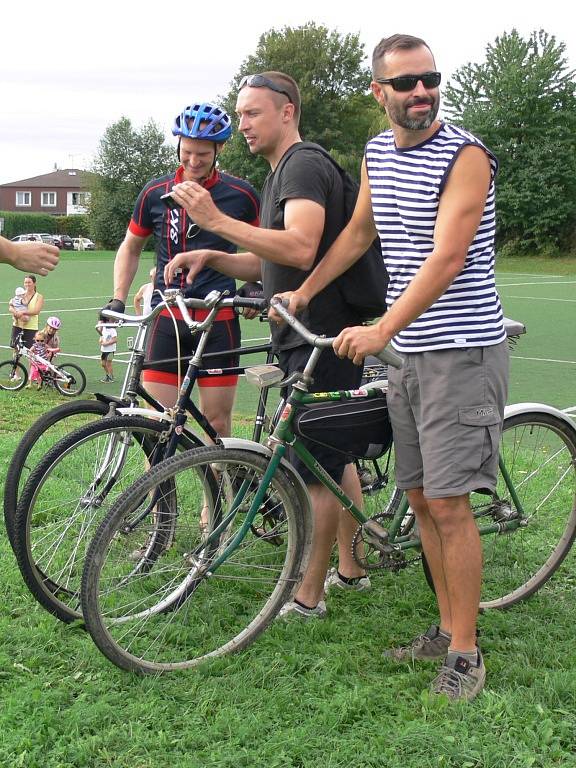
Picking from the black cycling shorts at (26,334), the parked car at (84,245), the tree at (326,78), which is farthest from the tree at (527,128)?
the black cycling shorts at (26,334)

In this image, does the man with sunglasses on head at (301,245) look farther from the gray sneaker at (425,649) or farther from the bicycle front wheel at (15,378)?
the bicycle front wheel at (15,378)

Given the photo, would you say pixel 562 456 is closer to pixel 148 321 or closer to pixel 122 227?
pixel 148 321

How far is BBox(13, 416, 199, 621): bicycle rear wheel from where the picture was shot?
3828 millimetres

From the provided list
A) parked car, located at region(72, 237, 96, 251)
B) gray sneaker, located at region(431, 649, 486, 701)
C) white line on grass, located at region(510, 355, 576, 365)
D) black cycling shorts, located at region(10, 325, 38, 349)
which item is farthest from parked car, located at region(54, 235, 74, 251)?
gray sneaker, located at region(431, 649, 486, 701)

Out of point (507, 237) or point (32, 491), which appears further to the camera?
point (507, 237)

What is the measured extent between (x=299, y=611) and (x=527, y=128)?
160ft

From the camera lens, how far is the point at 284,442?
3633 mm

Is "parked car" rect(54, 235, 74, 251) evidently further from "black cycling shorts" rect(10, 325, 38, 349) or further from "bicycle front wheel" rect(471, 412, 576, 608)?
"bicycle front wheel" rect(471, 412, 576, 608)

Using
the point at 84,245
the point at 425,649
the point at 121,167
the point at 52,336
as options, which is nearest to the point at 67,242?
the point at 84,245

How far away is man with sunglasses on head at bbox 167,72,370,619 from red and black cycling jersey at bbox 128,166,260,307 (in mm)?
617

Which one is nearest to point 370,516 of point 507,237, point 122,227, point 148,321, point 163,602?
point 163,602

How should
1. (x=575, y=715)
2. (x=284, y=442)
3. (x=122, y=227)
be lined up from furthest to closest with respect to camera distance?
(x=122, y=227)
(x=284, y=442)
(x=575, y=715)

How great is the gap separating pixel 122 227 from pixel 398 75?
66.4m

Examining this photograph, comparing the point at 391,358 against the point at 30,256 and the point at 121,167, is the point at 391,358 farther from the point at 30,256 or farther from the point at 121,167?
the point at 121,167
